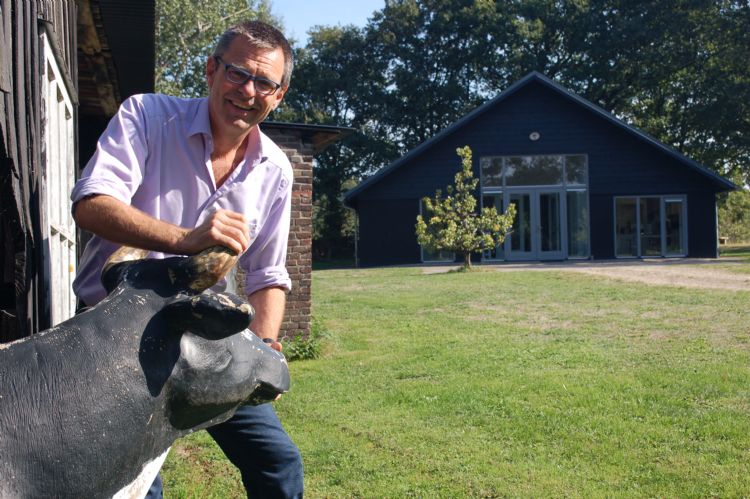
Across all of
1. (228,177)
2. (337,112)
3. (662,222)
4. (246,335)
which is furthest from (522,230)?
(246,335)

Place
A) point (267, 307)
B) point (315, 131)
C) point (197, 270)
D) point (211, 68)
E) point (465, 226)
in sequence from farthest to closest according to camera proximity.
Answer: point (465, 226)
point (315, 131)
point (267, 307)
point (211, 68)
point (197, 270)

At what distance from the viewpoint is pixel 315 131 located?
9.73 metres

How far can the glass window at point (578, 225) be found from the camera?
31656 mm

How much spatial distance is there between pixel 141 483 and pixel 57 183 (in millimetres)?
3307

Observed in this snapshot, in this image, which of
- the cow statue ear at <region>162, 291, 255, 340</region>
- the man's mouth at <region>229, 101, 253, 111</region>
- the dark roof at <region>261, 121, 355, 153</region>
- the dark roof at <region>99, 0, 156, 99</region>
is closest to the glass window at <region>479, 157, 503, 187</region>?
the dark roof at <region>261, 121, 355, 153</region>

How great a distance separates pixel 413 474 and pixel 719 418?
2502 mm

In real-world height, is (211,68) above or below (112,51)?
below

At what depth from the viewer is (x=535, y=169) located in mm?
31656

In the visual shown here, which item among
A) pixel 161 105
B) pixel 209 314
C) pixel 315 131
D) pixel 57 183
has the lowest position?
pixel 209 314

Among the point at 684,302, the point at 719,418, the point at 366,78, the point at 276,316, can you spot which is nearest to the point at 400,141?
the point at 366,78

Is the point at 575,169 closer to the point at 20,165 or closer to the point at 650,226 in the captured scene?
the point at 650,226

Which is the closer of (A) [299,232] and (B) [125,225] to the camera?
(B) [125,225]

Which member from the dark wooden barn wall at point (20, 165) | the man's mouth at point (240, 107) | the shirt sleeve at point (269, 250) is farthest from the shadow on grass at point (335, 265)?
the man's mouth at point (240, 107)

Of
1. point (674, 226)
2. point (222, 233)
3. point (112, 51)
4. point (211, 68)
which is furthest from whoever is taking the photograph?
point (674, 226)
